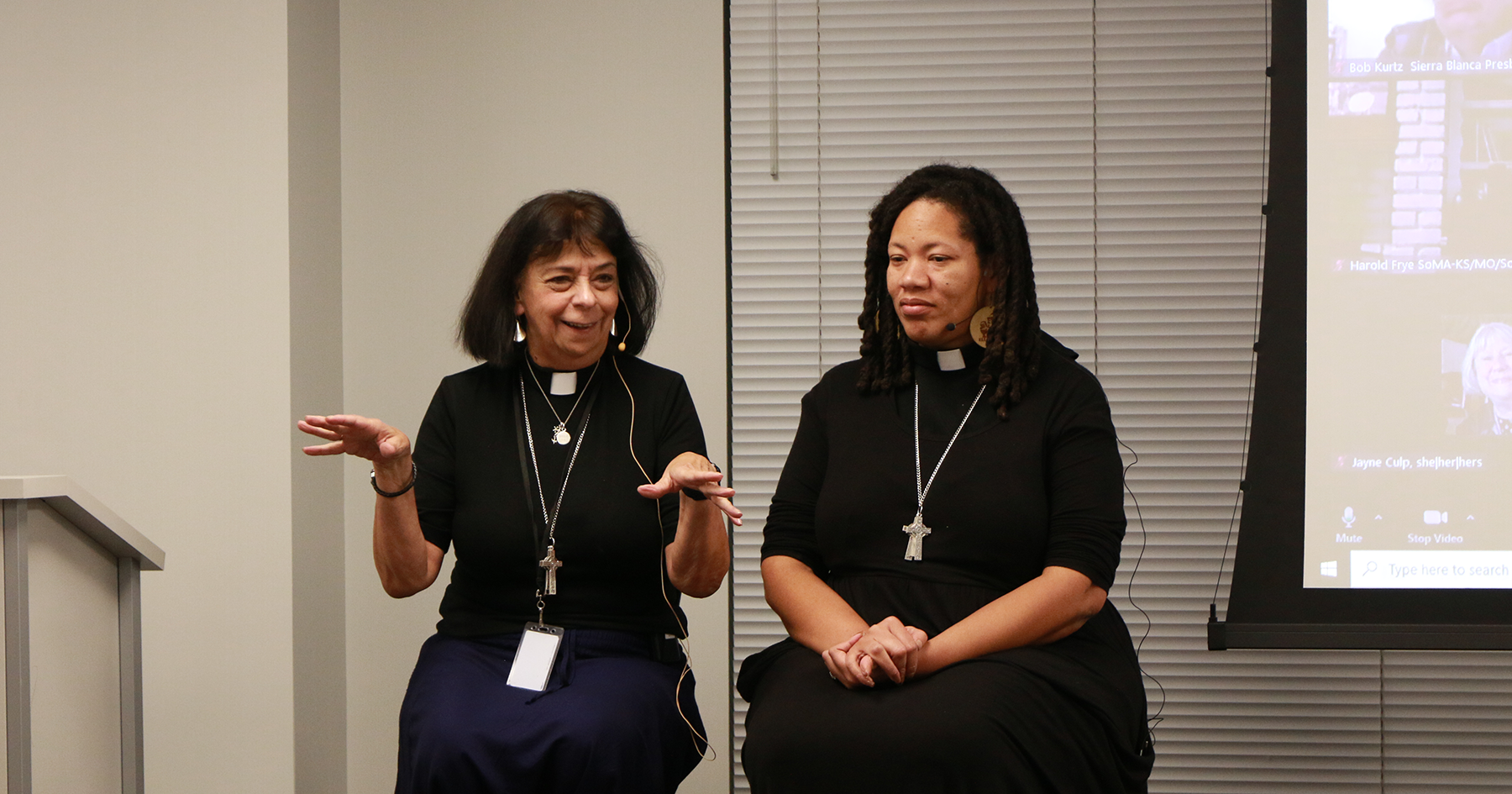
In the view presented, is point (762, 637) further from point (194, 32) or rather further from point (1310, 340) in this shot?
point (194, 32)

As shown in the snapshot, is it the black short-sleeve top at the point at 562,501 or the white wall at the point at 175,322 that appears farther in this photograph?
the white wall at the point at 175,322

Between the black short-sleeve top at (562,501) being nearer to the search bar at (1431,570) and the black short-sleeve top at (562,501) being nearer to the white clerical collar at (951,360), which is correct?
Result: the white clerical collar at (951,360)

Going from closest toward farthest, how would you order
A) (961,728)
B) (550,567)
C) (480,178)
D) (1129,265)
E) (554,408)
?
(961,728) < (550,567) < (554,408) < (1129,265) < (480,178)

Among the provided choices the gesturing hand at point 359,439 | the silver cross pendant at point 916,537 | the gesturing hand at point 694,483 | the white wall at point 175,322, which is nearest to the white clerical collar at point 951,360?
the silver cross pendant at point 916,537

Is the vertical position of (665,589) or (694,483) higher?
(694,483)

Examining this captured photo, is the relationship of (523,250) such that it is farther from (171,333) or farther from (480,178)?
(171,333)

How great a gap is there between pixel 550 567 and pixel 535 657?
18 cm

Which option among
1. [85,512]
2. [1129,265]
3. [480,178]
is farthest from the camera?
[480,178]

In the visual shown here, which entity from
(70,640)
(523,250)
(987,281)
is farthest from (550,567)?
(987,281)

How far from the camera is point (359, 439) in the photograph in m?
1.81

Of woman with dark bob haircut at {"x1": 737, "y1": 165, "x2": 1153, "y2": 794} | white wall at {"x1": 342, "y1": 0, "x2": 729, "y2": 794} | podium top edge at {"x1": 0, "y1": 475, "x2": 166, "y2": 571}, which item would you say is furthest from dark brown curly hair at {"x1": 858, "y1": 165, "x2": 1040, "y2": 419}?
podium top edge at {"x1": 0, "y1": 475, "x2": 166, "y2": 571}

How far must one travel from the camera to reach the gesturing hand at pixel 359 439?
5.77 ft

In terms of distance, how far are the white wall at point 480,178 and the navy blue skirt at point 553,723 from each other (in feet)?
3.56

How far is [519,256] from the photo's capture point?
212 cm
